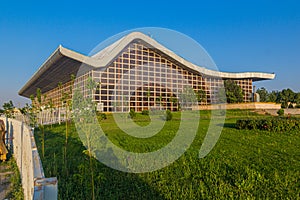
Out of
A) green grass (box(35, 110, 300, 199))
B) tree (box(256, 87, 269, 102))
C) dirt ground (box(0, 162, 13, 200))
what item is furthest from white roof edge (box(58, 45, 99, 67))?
tree (box(256, 87, 269, 102))

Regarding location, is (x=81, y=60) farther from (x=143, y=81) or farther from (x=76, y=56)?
(x=143, y=81)

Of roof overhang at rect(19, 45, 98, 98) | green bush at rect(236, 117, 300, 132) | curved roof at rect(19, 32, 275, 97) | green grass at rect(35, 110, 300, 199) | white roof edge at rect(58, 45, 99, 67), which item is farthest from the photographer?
curved roof at rect(19, 32, 275, 97)

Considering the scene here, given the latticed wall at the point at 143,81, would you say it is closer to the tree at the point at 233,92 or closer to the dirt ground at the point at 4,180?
the tree at the point at 233,92

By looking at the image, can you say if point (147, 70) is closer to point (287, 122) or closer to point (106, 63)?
point (106, 63)

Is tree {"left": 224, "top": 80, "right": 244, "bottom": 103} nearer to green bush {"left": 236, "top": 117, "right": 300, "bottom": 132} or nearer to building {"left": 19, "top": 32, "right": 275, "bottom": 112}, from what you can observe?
building {"left": 19, "top": 32, "right": 275, "bottom": 112}

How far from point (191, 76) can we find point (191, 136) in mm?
19250

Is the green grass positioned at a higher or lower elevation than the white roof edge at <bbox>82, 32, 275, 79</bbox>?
lower

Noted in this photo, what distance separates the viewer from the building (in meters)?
18.8

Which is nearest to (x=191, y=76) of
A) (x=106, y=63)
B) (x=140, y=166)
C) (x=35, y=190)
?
(x=106, y=63)

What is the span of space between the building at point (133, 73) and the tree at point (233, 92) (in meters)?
1.03

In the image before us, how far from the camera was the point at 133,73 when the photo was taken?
21.7 meters

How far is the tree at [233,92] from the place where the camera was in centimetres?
2597

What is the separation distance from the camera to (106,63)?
19000 millimetres

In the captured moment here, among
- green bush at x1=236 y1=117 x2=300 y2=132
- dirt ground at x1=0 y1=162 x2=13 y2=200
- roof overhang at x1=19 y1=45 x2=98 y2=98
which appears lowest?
dirt ground at x1=0 y1=162 x2=13 y2=200
